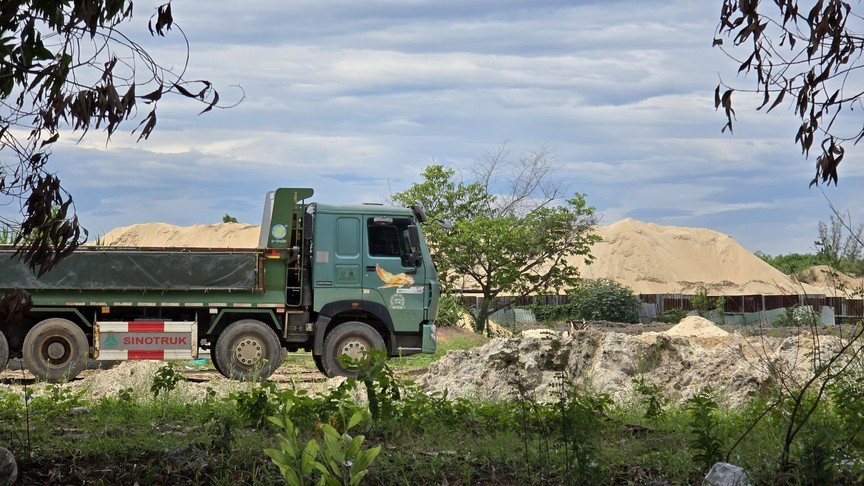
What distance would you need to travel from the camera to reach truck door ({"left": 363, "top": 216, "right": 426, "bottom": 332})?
14.9 metres

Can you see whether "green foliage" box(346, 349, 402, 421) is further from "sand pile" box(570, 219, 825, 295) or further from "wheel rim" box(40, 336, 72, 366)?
"sand pile" box(570, 219, 825, 295)

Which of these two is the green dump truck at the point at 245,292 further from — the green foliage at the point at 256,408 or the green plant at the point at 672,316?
the green plant at the point at 672,316

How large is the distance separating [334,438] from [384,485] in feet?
7.72

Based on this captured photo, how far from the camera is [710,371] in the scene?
11.7 m

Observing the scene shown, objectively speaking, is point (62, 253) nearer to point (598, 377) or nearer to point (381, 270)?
point (598, 377)

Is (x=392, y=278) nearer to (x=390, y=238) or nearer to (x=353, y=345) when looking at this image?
(x=390, y=238)

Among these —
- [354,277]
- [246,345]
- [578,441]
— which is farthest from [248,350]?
[578,441]

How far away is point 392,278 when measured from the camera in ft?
49.0

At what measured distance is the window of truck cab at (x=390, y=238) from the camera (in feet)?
48.9

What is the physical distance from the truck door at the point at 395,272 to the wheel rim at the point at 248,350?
6.40ft

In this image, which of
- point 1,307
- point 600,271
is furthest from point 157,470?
point 600,271

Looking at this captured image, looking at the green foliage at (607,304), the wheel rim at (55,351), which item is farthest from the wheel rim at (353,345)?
the green foliage at (607,304)

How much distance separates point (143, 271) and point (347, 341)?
3.52 m

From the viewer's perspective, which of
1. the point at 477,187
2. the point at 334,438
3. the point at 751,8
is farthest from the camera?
the point at 477,187
